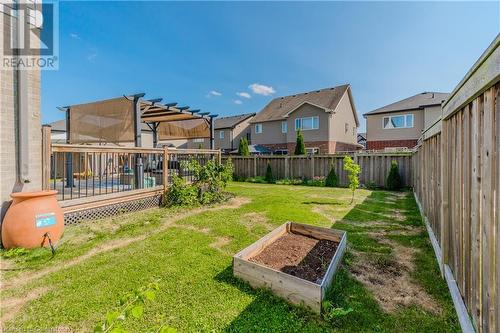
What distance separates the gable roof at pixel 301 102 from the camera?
21.4 meters

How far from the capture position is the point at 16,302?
2514mm

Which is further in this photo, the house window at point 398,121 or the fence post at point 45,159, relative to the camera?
the house window at point 398,121

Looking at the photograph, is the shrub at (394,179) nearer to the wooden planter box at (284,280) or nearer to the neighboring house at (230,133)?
the wooden planter box at (284,280)

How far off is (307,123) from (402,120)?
7.82m

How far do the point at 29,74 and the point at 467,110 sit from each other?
21.5ft

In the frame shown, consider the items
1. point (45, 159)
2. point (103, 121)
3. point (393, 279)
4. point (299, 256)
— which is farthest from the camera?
point (103, 121)

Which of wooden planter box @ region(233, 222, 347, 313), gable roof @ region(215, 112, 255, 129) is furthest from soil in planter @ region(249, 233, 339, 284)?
gable roof @ region(215, 112, 255, 129)

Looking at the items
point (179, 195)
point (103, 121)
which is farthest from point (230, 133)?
point (179, 195)

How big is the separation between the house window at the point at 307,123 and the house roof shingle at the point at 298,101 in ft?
4.71

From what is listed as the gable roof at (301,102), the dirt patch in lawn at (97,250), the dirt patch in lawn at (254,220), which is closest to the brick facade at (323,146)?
the gable roof at (301,102)

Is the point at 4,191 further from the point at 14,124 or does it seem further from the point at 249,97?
the point at 249,97

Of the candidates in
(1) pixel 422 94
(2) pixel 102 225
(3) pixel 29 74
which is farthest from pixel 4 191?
(1) pixel 422 94

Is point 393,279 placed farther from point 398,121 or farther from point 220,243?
point 398,121

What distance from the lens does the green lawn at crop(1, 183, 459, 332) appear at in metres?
2.20
